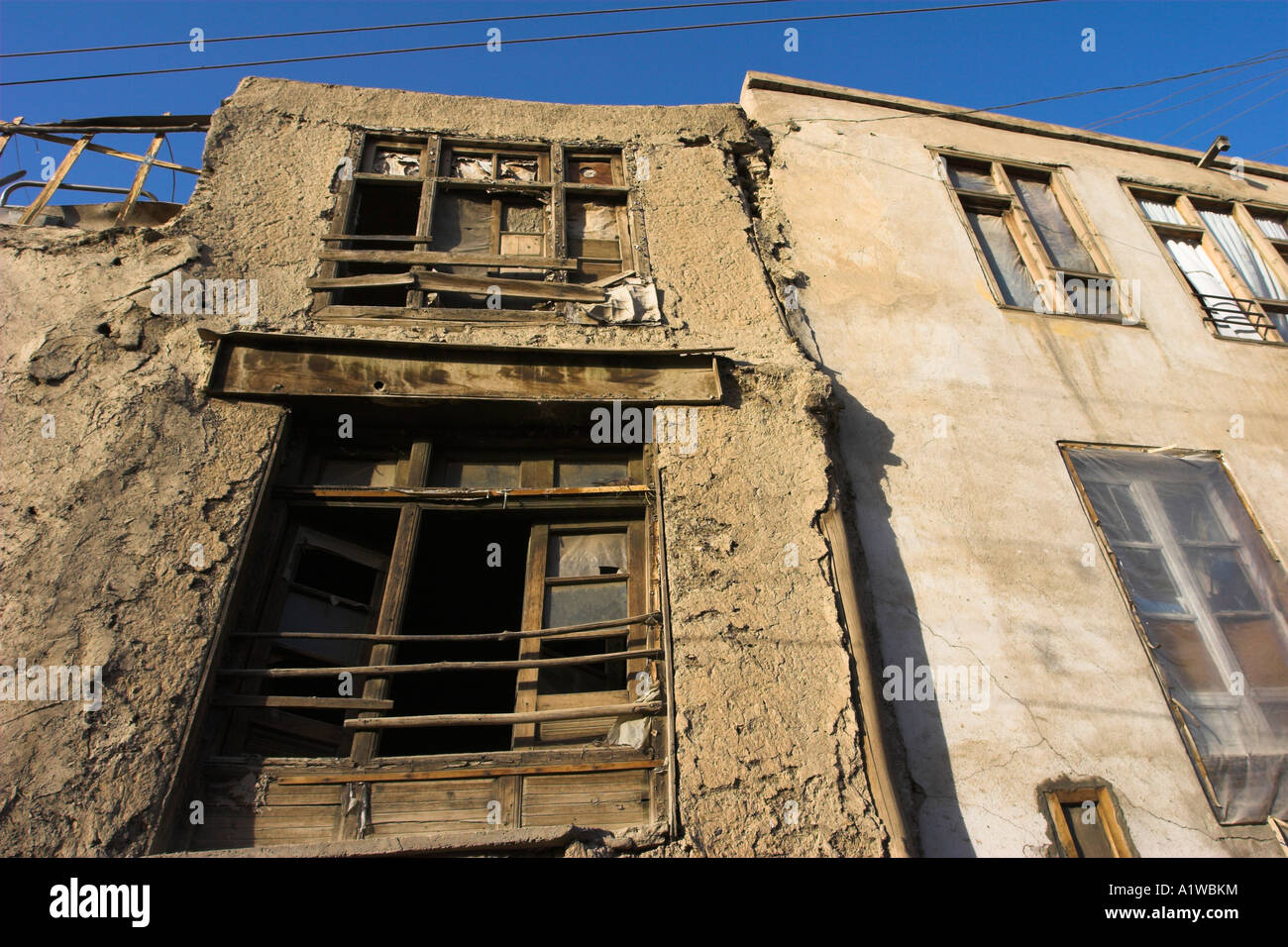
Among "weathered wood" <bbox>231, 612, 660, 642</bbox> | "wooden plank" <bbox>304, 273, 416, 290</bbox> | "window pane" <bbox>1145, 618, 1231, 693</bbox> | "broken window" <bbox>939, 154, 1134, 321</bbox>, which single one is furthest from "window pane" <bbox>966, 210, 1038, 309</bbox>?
"wooden plank" <bbox>304, 273, 416, 290</bbox>

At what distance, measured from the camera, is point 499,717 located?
3.71 meters

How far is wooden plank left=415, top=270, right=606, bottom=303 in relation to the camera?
18.4ft

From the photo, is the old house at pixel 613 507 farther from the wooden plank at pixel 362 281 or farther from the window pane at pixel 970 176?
the window pane at pixel 970 176

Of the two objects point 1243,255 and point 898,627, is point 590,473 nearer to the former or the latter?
point 898,627

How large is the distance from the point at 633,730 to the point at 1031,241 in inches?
239

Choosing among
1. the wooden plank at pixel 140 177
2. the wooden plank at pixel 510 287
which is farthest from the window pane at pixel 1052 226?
the wooden plank at pixel 140 177

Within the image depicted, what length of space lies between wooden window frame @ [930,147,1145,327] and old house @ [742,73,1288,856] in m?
0.03

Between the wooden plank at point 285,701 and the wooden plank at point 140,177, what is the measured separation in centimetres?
413

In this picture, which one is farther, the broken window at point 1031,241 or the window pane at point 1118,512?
the broken window at point 1031,241

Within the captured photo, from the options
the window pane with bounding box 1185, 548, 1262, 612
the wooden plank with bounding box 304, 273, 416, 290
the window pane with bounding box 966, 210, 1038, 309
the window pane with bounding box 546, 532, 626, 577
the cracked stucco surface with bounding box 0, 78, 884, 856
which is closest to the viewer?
the cracked stucco surface with bounding box 0, 78, 884, 856

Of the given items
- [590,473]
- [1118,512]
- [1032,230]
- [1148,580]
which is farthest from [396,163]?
[1148,580]

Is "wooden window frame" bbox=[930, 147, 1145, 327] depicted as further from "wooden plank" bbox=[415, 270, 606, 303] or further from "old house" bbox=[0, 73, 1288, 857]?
"wooden plank" bbox=[415, 270, 606, 303]

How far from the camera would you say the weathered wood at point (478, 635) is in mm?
3881

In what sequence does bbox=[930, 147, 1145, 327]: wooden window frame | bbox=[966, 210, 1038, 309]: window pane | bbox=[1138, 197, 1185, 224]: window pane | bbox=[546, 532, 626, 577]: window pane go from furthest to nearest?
bbox=[1138, 197, 1185, 224]: window pane, bbox=[966, 210, 1038, 309]: window pane, bbox=[930, 147, 1145, 327]: wooden window frame, bbox=[546, 532, 626, 577]: window pane
